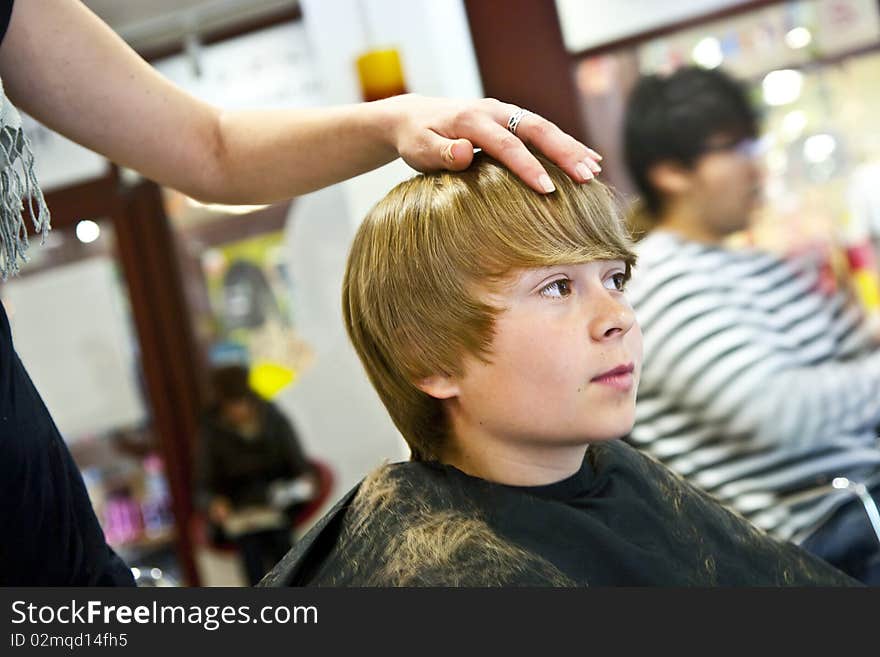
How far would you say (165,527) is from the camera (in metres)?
5.08

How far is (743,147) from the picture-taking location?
9.88 ft

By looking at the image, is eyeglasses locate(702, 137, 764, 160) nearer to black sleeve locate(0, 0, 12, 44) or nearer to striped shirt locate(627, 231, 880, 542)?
striped shirt locate(627, 231, 880, 542)

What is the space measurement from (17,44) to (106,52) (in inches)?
3.7

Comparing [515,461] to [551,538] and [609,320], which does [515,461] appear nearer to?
[551,538]

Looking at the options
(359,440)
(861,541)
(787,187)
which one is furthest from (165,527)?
(861,541)

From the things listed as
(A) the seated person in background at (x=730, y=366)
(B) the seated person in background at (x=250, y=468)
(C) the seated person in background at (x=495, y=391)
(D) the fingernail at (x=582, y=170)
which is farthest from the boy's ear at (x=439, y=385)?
(B) the seated person in background at (x=250, y=468)

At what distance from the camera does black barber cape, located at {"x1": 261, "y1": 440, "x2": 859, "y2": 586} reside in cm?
100

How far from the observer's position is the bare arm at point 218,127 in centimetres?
101

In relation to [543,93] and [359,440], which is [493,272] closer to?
[543,93]

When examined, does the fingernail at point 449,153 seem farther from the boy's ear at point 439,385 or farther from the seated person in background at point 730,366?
the seated person in background at point 730,366

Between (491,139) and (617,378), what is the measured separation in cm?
27

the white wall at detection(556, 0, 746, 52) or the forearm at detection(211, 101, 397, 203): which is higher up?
the white wall at detection(556, 0, 746, 52)

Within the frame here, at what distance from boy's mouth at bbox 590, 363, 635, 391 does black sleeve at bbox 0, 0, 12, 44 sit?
2.32 ft

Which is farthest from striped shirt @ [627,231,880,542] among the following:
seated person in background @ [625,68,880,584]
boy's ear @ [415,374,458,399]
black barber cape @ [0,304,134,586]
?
black barber cape @ [0,304,134,586]
